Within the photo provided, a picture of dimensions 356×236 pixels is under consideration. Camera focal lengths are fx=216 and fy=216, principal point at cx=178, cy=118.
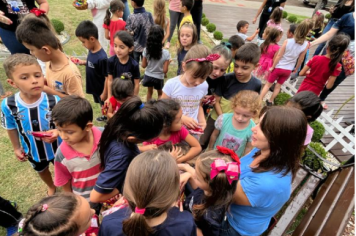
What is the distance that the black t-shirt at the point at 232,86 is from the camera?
9.46 ft

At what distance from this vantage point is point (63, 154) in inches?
70.6

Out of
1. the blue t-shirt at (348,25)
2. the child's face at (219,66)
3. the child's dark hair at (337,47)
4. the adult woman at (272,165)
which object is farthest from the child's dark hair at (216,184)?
the blue t-shirt at (348,25)

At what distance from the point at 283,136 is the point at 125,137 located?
3.70ft

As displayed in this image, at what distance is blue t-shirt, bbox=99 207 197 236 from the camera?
4.02ft

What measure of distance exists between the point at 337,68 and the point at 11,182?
5.67 m

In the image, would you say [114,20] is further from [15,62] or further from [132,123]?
[132,123]

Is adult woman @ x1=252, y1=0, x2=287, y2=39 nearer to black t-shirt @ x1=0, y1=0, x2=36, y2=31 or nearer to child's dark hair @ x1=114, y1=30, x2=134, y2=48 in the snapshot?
child's dark hair @ x1=114, y1=30, x2=134, y2=48

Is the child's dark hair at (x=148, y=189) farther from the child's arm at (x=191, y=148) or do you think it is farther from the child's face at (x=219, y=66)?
the child's face at (x=219, y=66)

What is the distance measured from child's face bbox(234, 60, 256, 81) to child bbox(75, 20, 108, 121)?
2.11 meters

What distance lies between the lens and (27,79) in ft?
6.51

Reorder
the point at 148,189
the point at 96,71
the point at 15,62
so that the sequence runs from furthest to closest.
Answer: the point at 96,71, the point at 15,62, the point at 148,189

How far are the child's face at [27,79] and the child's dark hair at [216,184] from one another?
5.46 ft

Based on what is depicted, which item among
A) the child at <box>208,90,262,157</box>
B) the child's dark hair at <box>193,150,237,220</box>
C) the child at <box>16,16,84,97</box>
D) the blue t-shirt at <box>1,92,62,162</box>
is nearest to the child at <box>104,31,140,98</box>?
the child at <box>16,16,84,97</box>

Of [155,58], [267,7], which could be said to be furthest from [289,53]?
[267,7]
